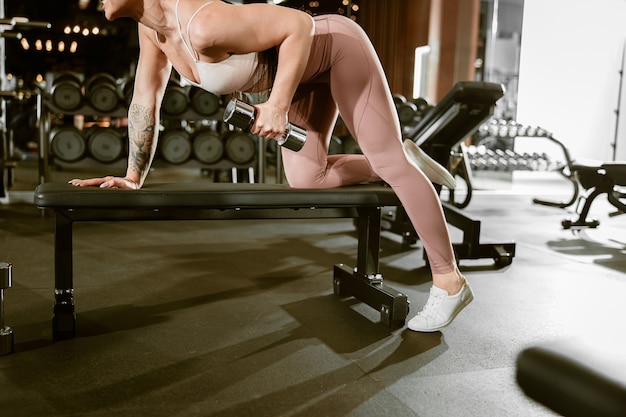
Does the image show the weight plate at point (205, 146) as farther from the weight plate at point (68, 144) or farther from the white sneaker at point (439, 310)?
the white sneaker at point (439, 310)

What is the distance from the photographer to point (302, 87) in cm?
184

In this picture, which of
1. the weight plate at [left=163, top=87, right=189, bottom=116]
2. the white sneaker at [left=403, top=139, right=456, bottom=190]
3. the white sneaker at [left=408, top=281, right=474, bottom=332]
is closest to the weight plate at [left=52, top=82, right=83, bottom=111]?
the weight plate at [left=163, top=87, right=189, bottom=116]

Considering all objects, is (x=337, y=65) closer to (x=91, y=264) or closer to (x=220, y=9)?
(x=220, y=9)

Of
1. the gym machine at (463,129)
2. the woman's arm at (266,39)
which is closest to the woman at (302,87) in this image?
the woman's arm at (266,39)

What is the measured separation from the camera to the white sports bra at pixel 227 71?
1615mm

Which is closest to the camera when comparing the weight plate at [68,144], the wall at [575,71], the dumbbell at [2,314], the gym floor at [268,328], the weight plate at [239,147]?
the gym floor at [268,328]

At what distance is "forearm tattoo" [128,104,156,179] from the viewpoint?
72.7 inches

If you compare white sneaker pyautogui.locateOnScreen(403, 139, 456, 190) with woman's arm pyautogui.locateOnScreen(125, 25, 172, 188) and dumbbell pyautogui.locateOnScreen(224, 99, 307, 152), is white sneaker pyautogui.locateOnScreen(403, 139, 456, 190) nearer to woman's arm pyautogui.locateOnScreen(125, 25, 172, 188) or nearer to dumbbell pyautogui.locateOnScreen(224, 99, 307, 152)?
dumbbell pyautogui.locateOnScreen(224, 99, 307, 152)

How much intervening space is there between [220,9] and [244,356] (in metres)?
0.90

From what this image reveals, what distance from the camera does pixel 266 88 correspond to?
1.77 meters

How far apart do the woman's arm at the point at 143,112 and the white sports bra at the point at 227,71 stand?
208 millimetres

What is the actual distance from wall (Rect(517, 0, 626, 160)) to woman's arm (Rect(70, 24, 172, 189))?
5.33 meters

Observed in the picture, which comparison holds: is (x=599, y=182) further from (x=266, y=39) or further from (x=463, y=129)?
(x=266, y=39)

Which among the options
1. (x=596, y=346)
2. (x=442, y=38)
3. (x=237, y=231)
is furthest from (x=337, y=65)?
(x=442, y=38)
